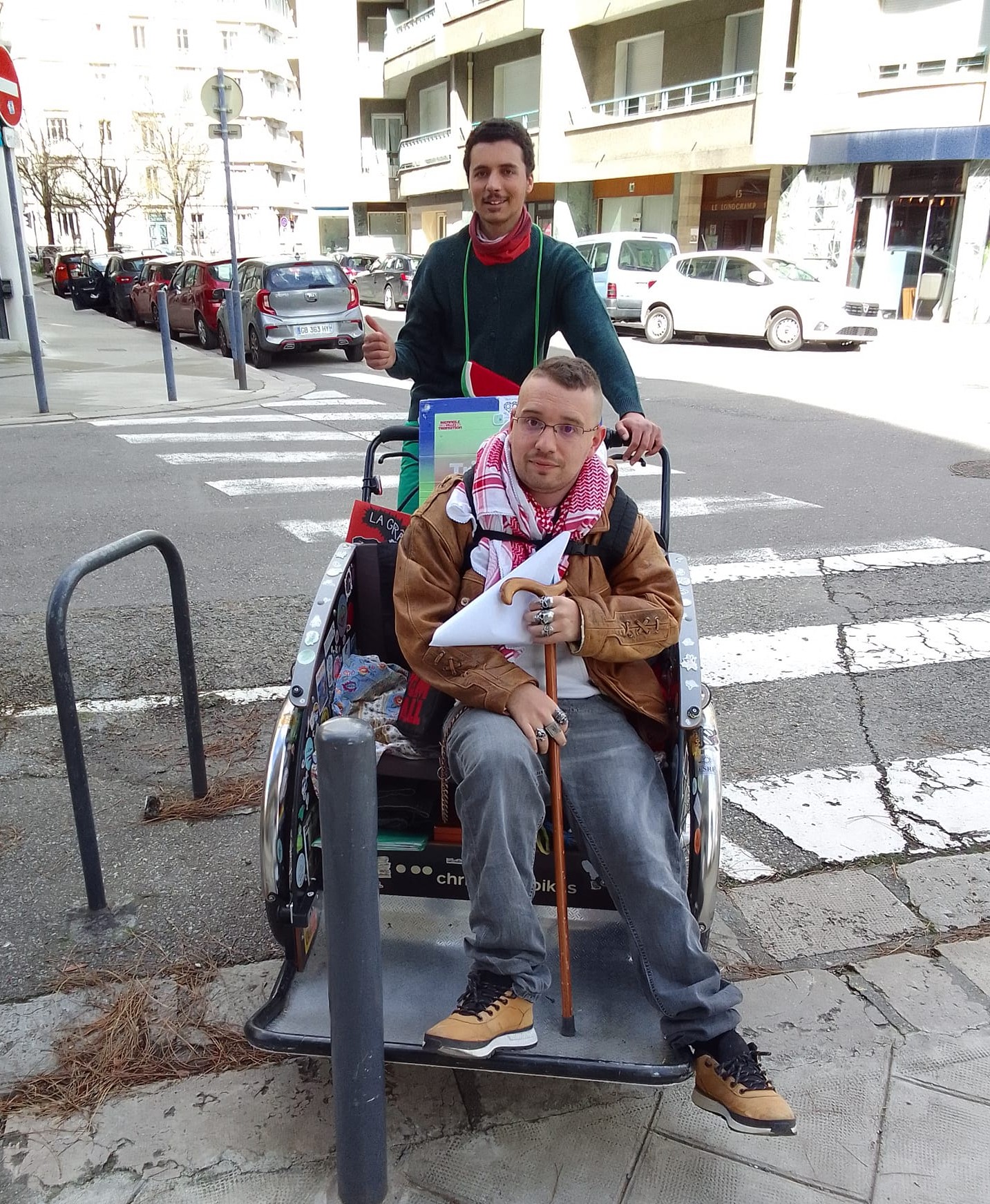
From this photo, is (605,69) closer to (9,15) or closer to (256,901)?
(256,901)

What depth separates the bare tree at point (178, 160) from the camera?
2014 inches

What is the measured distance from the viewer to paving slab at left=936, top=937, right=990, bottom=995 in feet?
9.06

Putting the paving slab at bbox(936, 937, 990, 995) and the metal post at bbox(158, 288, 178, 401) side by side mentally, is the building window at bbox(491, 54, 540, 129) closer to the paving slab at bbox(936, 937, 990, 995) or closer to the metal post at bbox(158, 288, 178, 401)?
the metal post at bbox(158, 288, 178, 401)

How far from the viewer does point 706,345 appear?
62.3 ft

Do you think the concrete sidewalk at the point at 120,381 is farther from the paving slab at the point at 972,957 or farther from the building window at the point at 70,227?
the building window at the point at 70,227

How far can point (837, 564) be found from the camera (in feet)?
20.7

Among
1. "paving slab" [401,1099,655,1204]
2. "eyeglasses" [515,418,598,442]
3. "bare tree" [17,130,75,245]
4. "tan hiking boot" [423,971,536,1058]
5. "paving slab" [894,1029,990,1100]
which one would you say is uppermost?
"bare tree" [17,130,75,245]

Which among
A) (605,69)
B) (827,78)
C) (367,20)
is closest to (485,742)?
(827,78)

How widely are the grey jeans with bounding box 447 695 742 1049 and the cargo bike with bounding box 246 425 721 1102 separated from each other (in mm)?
96

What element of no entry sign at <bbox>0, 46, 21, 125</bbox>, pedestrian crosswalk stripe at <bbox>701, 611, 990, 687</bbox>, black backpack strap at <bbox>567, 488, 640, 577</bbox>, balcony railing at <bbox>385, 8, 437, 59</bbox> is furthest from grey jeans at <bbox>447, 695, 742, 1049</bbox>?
balcony railing at <bbox>385, 8, 437, 59</bbox>

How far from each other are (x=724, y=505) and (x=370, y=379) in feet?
26.3

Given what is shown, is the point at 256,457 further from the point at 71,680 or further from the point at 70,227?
the point at 70,227

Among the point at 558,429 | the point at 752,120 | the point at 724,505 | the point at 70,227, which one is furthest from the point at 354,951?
the point at 70,227

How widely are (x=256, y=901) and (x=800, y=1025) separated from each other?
156cm
